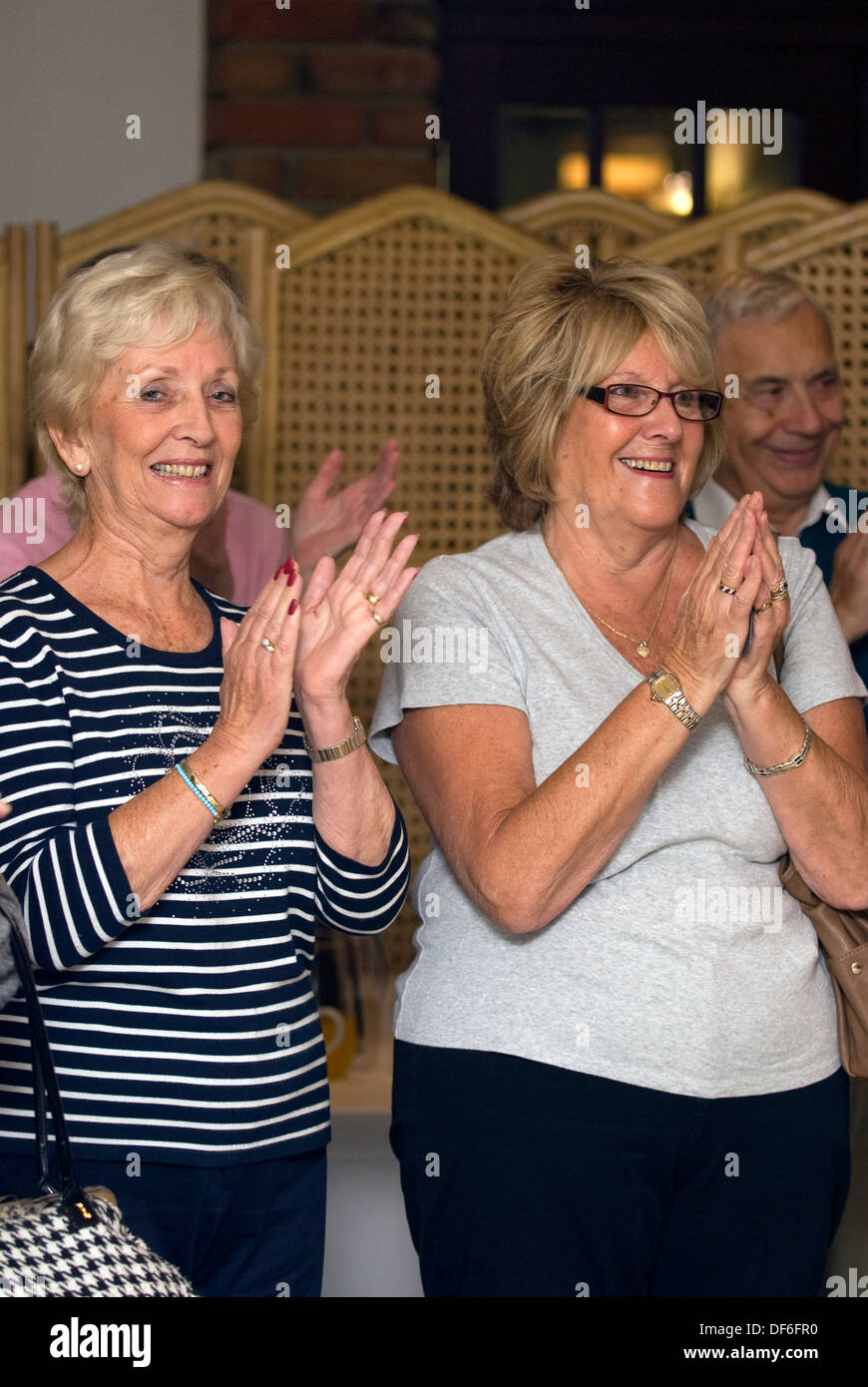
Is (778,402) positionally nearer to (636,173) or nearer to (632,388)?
(632,388)

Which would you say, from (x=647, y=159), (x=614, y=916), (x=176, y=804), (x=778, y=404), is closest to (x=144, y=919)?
(x=176, y=804)

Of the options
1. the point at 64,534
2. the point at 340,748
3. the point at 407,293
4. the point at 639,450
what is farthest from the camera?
the point at 407,293

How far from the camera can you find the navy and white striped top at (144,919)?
1.18m

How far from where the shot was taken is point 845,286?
249 cm

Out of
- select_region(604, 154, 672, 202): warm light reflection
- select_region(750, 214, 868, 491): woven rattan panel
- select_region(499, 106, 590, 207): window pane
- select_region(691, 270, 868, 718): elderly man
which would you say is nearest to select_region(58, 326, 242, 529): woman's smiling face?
select_region(691, 270, 868, 718): elderly man

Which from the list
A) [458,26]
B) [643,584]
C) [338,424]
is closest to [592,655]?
[643,584]

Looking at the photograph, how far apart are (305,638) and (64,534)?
1.92 ft

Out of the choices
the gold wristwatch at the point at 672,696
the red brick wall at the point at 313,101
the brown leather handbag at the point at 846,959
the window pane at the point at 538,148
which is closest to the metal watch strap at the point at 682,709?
the gold wristwatch at the point at 672,696

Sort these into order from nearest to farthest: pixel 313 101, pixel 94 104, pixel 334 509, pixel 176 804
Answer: pixel 176 804
pixel 334 509
pixel 94 104
pixel 313 101

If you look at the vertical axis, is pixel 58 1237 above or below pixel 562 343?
below

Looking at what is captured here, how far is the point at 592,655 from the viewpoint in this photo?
1387 millimetres
